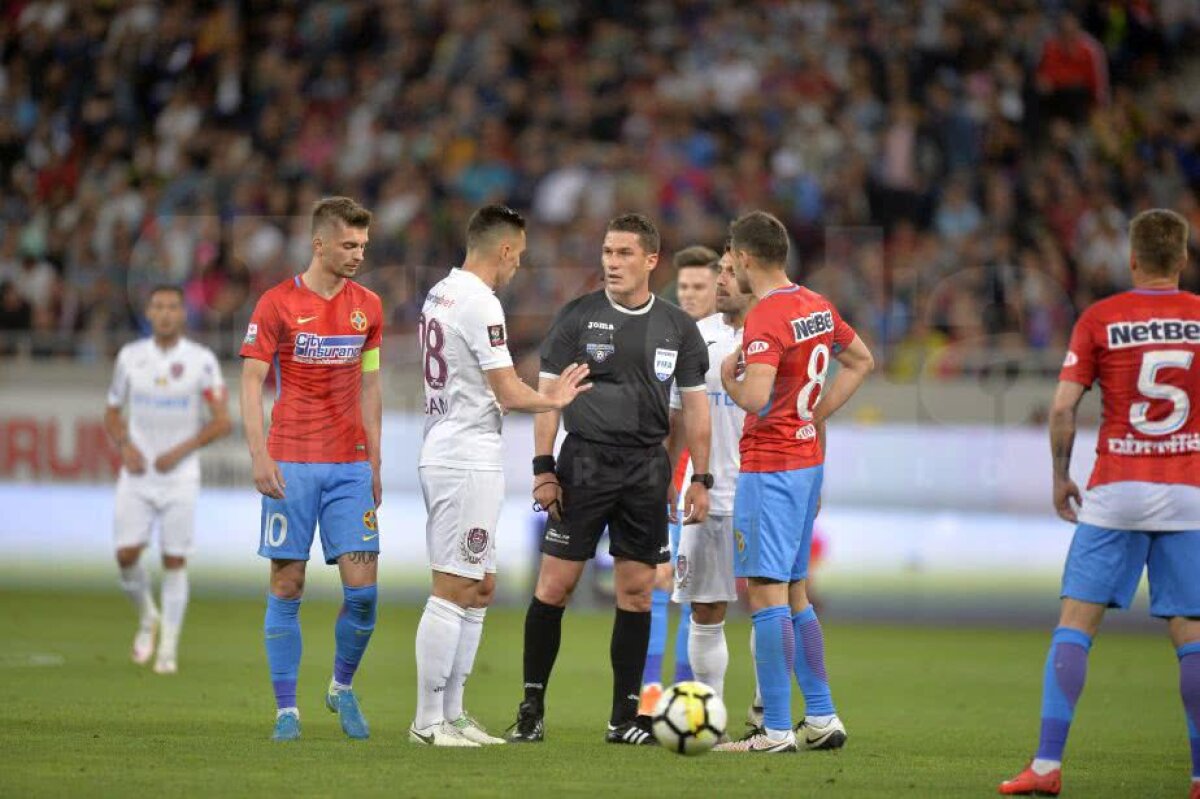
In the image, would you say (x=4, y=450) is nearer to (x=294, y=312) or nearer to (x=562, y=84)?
(x=562, y=84)

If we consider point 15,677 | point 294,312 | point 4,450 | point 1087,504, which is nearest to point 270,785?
point 294,312

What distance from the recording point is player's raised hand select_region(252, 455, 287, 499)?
8.67m

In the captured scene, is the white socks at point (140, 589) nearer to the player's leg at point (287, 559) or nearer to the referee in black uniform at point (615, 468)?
the player's leg at point (287, 559)

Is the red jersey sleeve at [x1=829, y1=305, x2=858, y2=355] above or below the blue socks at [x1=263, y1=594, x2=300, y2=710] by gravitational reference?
above

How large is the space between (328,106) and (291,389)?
1456 cm

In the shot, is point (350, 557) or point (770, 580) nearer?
point (770, 580)

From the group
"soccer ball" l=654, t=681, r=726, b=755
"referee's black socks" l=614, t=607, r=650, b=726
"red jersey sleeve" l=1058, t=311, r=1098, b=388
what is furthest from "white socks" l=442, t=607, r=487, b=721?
"red jersey sleeve" l=1058, t=311, r=1098, b=388

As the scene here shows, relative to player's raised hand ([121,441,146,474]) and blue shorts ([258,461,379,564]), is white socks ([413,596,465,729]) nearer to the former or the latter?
blue shorts ([258,461,379,564])

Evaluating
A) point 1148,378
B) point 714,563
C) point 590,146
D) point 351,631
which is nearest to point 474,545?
point 351,631

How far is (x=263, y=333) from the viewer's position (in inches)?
350

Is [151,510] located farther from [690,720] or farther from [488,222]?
[690,720]

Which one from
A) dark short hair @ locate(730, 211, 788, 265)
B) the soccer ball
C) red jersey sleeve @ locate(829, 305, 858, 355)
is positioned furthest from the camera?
red jersey sleeve @ locate(829, 305, 858, 355)

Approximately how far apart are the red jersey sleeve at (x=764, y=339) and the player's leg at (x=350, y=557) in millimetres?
2043

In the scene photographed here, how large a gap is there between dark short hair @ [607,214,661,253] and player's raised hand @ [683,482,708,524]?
3.91 feet
